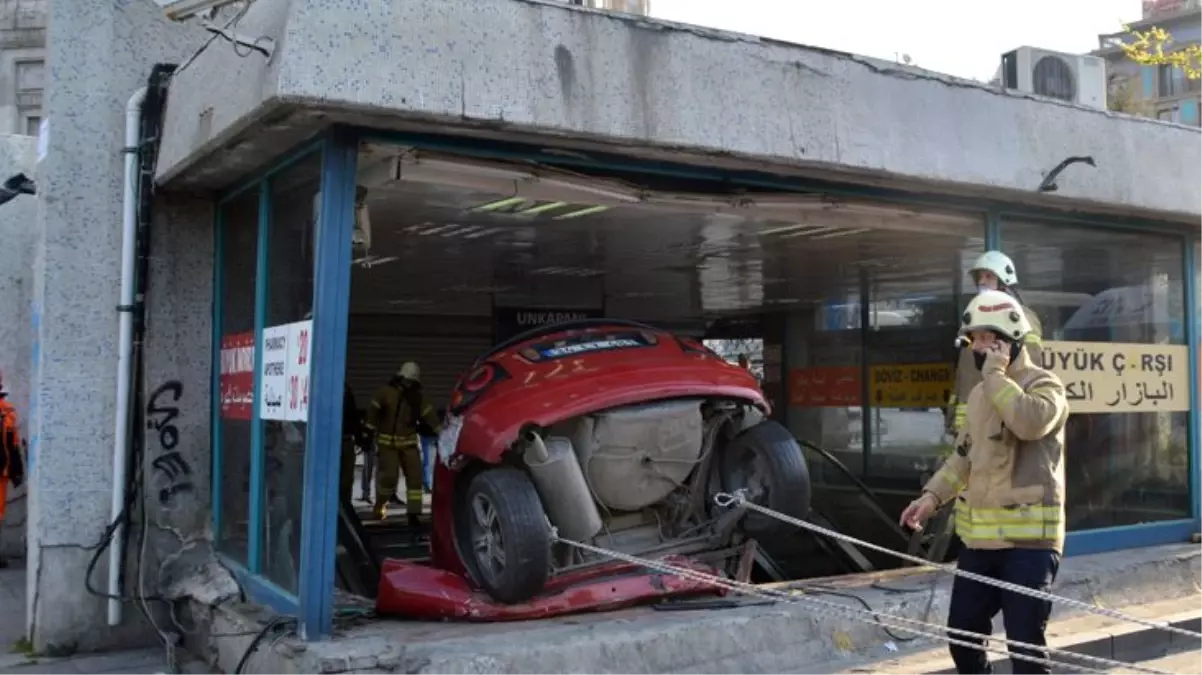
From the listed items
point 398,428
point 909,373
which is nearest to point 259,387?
point 398,428

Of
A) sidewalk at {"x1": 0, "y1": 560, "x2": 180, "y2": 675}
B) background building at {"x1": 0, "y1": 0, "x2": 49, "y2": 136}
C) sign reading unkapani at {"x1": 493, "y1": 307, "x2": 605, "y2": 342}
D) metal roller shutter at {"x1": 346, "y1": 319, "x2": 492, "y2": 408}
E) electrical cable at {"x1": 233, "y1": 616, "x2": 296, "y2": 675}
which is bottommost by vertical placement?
sidewalk at {"x1": 0, "y1": 560, "x2": 180, "y2": 675}

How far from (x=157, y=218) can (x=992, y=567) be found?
528 centimetres

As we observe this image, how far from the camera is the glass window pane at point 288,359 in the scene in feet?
18.8

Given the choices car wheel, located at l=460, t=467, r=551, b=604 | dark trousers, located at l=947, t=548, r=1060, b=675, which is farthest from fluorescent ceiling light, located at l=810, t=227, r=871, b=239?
dark trousers, located at l=947, t=548, r=1060, b=675

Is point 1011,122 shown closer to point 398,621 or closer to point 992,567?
point 992,567

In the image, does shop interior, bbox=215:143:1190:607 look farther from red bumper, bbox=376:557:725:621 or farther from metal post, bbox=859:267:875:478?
red bumper, bbox=376:557:725:621

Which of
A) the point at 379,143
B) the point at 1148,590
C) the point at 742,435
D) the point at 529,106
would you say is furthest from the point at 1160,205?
the point at 379,143

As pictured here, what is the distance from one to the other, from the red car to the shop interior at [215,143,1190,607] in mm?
935

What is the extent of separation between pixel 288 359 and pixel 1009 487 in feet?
11.6

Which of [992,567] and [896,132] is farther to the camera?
[896,132]

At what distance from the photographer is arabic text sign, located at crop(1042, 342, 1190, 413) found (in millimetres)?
8367

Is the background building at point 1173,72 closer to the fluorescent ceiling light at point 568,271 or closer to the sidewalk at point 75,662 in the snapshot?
the fluorescent ceiling light at point 568,271

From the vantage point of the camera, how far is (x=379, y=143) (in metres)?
5.59

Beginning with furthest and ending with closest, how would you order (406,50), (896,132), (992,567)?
(896,132) < (406,50) < (992,567)
